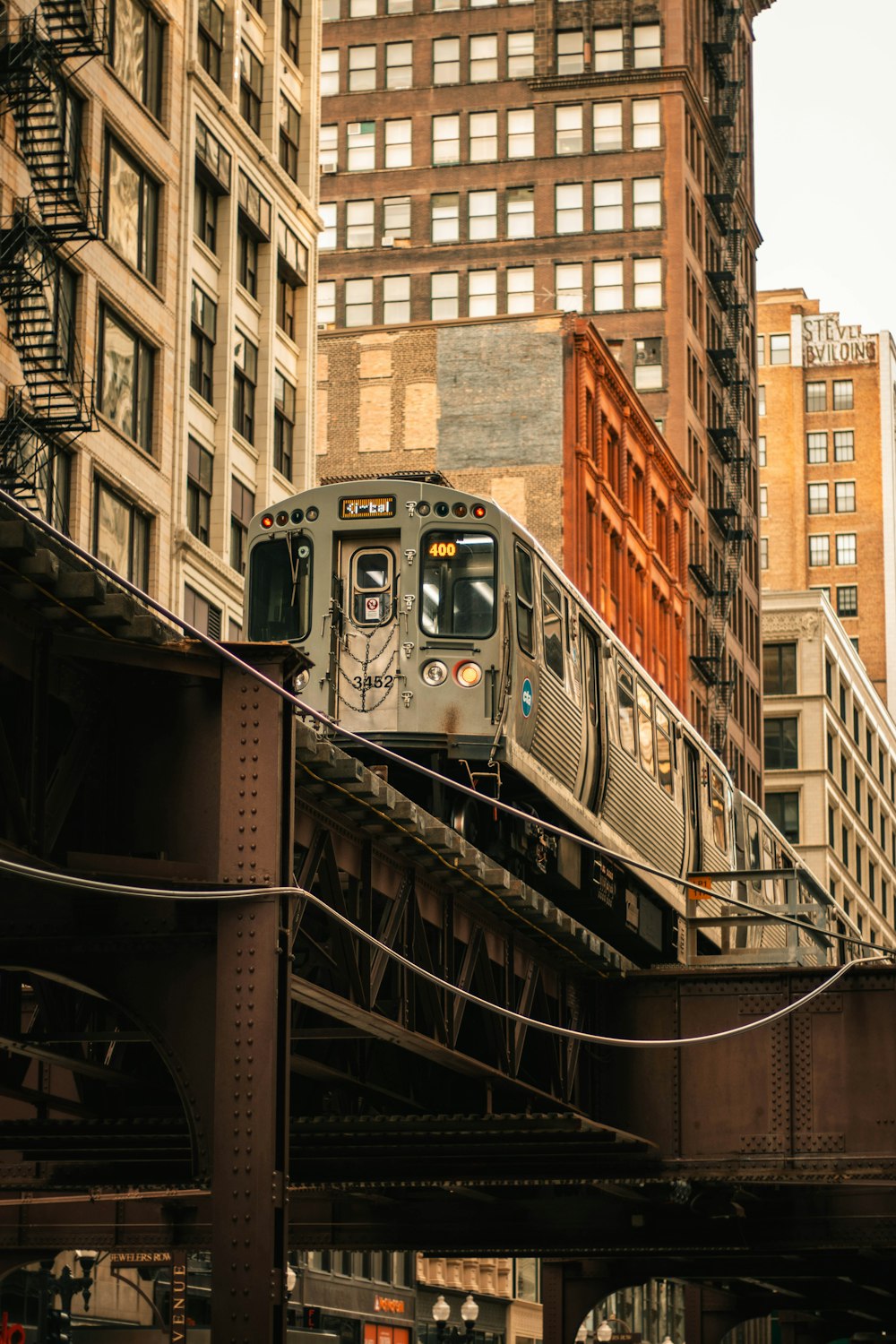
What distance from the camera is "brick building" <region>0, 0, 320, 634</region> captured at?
40469 mm

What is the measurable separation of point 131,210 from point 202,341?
4.68 m

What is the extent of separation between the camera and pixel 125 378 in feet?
150

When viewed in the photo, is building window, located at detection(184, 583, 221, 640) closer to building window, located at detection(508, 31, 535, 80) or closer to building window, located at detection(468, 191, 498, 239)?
building window, located at detection(468, 191, 498, 239)

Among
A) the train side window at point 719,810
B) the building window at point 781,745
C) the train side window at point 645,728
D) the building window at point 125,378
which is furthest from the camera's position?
the building window at point 781,745

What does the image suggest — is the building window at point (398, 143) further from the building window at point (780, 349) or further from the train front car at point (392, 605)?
the train front car at point (392, 605)

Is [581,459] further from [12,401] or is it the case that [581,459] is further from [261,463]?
[12,401]

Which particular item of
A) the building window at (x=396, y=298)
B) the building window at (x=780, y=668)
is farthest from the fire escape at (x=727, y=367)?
the building window at (x=780, y=668)

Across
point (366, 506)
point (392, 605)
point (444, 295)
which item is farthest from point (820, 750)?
point (392, 605)

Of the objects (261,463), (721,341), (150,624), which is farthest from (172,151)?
(721,341)

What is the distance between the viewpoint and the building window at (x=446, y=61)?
90.9 m

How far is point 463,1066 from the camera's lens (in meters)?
21.7

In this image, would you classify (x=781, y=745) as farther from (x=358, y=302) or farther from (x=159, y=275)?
(x=159, y=275)

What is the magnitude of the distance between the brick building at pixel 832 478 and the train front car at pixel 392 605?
11827 cm

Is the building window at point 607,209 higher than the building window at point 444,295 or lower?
higher
